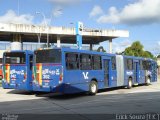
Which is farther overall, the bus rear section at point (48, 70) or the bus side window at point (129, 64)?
the bus side window at point (129, 64)

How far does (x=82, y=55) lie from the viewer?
1947 cm

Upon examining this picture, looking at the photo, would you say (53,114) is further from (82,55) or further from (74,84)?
(82,55)

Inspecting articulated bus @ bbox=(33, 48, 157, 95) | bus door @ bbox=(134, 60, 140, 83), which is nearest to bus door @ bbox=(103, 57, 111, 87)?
articulated bus @ bbox=(33, 48, 157, 95)

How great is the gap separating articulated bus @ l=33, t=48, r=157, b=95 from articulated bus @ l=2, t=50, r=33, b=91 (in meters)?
1.11

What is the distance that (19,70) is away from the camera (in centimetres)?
2016

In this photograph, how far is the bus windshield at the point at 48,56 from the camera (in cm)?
1780

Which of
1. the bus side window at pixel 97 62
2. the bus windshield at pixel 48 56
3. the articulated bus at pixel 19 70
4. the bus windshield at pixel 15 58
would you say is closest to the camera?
the bus windshield at pixel 48 56

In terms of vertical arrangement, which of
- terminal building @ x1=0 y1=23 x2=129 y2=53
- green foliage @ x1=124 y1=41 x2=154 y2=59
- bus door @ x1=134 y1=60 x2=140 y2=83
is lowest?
bus door @ x1=134 y1=60 x2=140 y2=83

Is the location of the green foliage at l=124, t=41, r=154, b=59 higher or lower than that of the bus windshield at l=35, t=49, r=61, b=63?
higher

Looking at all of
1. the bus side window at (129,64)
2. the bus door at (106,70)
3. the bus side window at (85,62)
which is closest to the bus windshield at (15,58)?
the bus side window at (85,62)

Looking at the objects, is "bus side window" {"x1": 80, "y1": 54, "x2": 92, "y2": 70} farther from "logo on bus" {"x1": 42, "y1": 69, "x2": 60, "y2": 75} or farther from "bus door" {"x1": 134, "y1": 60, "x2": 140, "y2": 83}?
"bus door" {"x1": 134, "y1": 60, "x2": 140, "y2": 83}

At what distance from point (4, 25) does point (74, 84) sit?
117ft

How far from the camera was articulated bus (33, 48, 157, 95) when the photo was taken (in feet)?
58.1

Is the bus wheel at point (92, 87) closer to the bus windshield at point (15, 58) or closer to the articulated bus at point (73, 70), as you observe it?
the articulated bus at point (73, 70)
